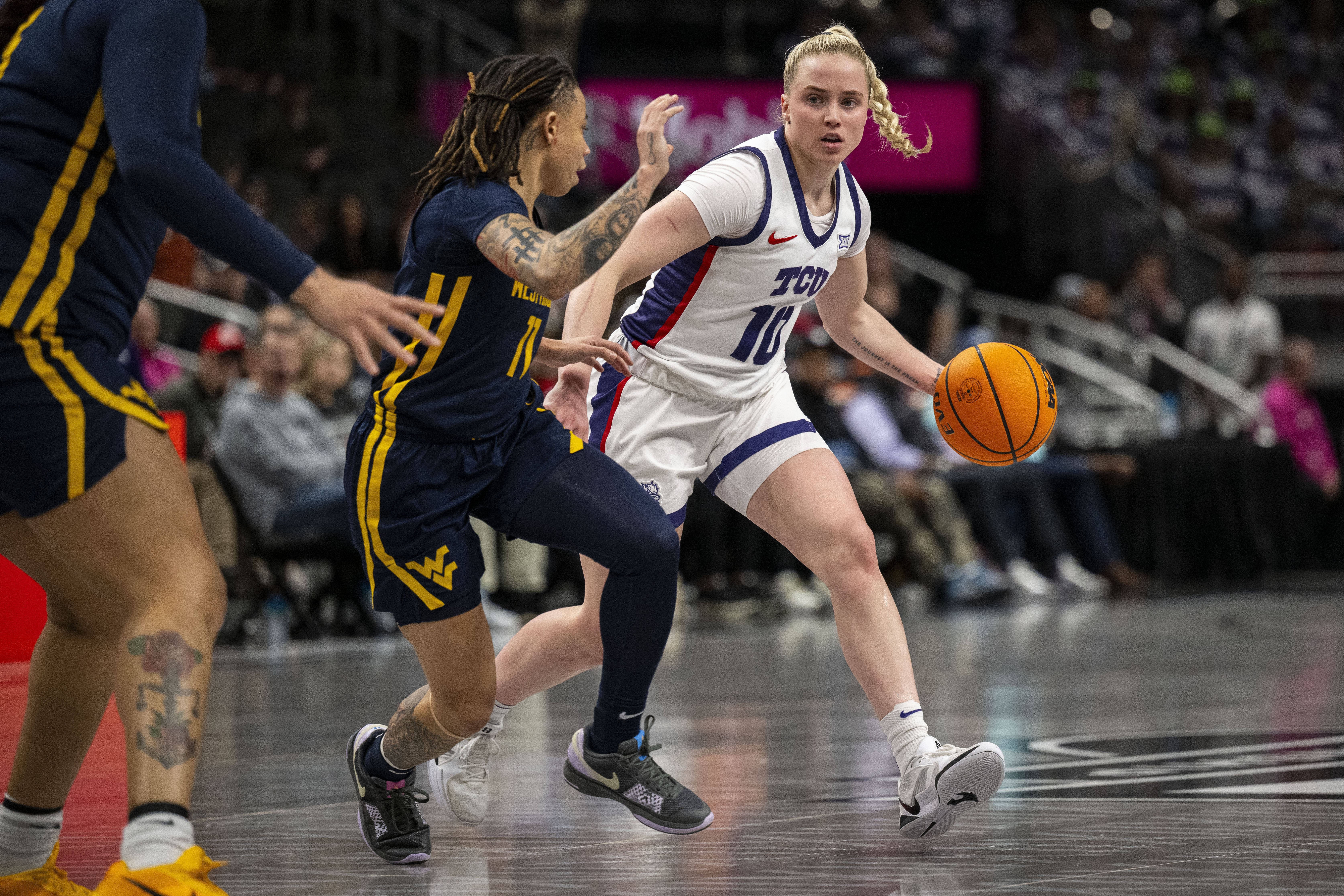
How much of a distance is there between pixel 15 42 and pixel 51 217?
320 millimetres

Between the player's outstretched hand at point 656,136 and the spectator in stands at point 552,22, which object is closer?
the player's outstretched hand at point 656,136

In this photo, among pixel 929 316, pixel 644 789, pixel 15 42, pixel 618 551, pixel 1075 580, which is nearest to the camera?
pixel 15 42

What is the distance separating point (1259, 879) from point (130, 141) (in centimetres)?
258

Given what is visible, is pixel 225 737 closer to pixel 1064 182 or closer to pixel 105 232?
pixel 105 232

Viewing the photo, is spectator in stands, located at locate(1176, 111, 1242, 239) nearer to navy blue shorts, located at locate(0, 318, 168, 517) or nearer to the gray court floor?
the gray court floor

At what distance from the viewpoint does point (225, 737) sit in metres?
6.58

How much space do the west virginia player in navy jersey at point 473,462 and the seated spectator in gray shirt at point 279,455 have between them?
5.65m

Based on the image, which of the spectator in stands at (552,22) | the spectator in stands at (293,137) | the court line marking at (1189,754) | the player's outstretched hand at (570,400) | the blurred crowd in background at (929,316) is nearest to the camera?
the player's outstretched hand at (570,400)

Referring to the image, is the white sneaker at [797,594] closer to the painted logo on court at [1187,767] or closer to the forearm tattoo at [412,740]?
the painted logo on court at [1187,767]

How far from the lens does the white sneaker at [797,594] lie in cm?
1258

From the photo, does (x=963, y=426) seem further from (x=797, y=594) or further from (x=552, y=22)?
(x=552, y=22)

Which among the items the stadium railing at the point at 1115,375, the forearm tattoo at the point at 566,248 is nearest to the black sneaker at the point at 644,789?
the forearm tattoo at the point at 566,248

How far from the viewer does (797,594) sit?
41.7 feet

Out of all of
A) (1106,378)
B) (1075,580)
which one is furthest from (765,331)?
(1106,378)
